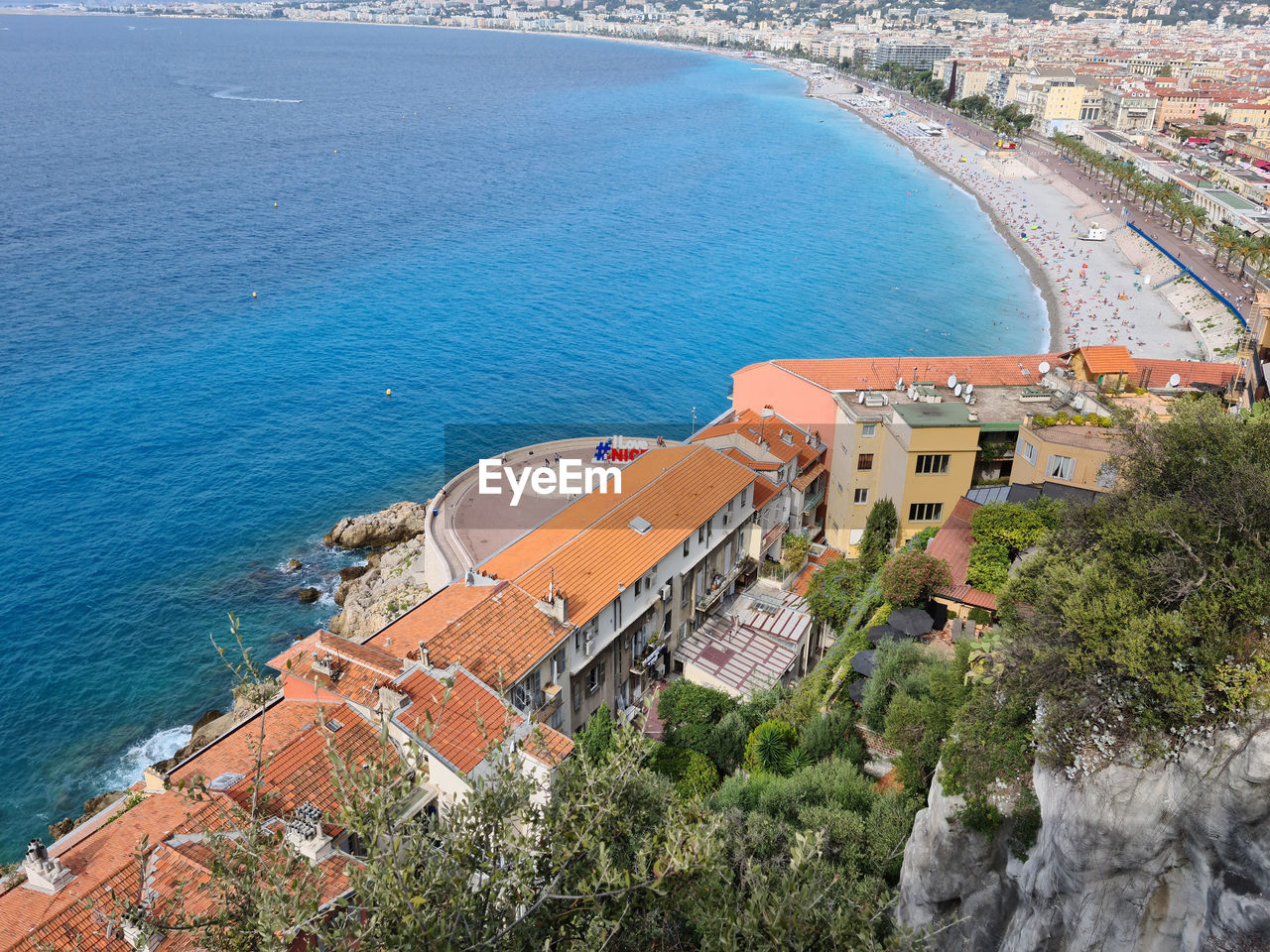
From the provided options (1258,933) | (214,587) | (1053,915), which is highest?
(1258,933)

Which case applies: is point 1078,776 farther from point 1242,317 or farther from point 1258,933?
point 1242,317

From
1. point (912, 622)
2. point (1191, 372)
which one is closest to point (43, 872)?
point (912, 622)

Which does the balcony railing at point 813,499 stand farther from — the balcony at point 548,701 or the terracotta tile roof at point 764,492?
the balcony at point 548,701

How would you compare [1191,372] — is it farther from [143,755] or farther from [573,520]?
[143,755]

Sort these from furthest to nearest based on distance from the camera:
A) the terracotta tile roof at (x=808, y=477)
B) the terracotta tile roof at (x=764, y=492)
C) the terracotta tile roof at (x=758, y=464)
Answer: the terracotta tile roof at (x=808, y=477), the terracotta tile roof at (x=758, y=464), the terracotta tile roof at (x=764, y=492)

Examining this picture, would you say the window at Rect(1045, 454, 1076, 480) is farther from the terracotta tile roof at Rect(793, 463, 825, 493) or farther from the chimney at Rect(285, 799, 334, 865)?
the chimney at Rect(285, 799, 334, 865)

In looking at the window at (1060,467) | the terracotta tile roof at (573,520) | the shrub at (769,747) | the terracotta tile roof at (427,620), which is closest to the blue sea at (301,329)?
the terracotta tile roof at (427,620)

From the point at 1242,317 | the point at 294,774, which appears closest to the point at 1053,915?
the point at 294,774

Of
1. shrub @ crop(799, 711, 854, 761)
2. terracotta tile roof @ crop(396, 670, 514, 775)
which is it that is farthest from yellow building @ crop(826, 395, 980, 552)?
terracotta tile roof @ crop(396, 670, 514, 775)
